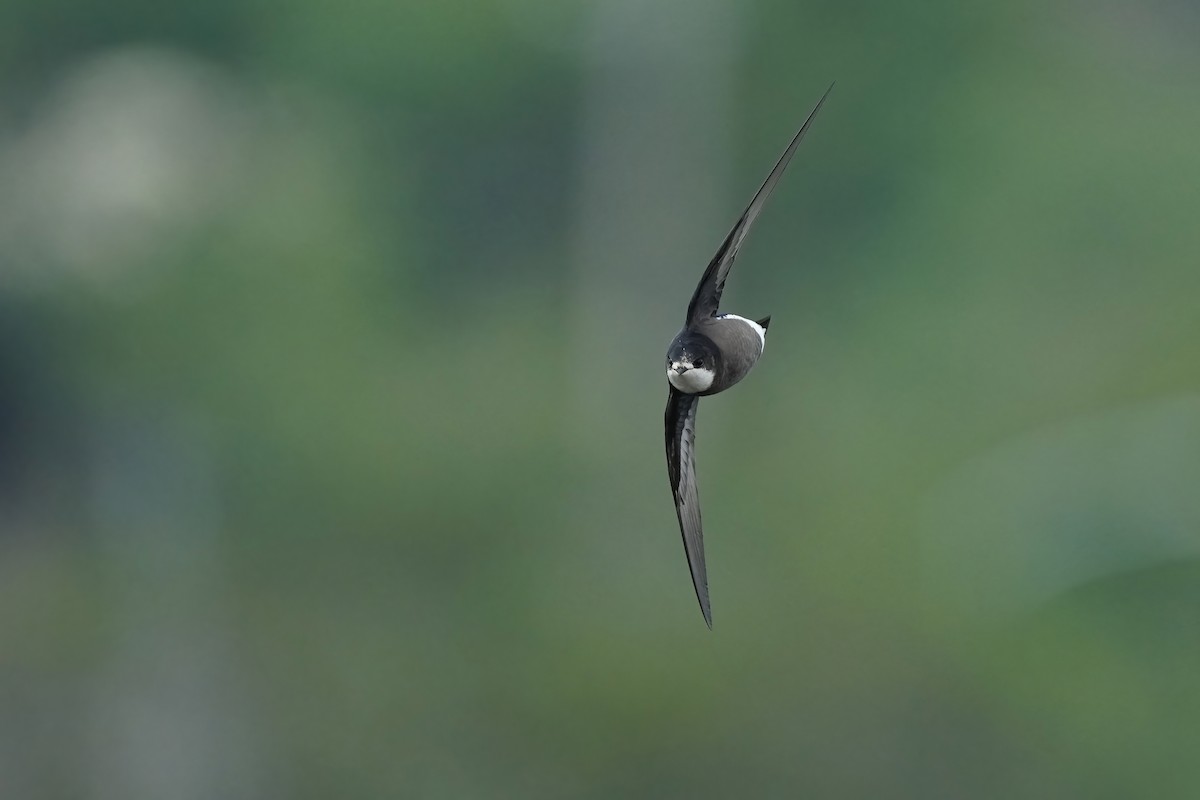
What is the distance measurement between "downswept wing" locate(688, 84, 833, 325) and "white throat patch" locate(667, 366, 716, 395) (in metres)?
0.04

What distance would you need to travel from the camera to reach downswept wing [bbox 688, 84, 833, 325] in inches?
17.8

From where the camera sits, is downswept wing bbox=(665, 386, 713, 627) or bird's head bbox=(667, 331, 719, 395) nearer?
bird's head bbox=(667, 331, 719, 395)

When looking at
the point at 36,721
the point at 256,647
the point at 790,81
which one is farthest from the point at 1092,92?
the point at 36,721

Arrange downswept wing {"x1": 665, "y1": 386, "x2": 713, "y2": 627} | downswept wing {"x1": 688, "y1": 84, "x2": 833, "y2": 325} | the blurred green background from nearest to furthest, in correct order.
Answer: downswept wing {"x1": 688, "y1": 84, "x2": 833, "y2": 325}, downswept wing {"x1": 665, "y1": 386, "x2": 713, "y2": 627}, the blurred green background

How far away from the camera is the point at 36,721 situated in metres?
3.02

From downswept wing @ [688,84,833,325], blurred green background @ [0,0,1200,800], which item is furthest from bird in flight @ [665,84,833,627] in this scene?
blurred green background @ [0,0,1200,800]

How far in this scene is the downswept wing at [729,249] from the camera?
1.48ft

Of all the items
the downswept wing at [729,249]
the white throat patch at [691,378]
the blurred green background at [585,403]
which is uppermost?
the downswept wing at [729,249]

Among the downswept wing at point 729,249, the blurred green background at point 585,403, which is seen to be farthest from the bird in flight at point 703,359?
the blurred green background at point 585,403

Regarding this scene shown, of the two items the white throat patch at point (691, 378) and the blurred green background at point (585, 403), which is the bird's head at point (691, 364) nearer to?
the white throat patch at point (691, 378)

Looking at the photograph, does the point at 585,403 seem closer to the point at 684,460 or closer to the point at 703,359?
the point at 684,460

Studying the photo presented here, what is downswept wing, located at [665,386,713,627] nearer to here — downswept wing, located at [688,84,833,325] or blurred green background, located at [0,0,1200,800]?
downswept wing, located at [688,84,833,325]

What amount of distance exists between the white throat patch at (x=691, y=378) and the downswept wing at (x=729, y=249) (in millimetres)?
36

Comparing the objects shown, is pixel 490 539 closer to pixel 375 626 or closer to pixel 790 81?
pixel 375 626
